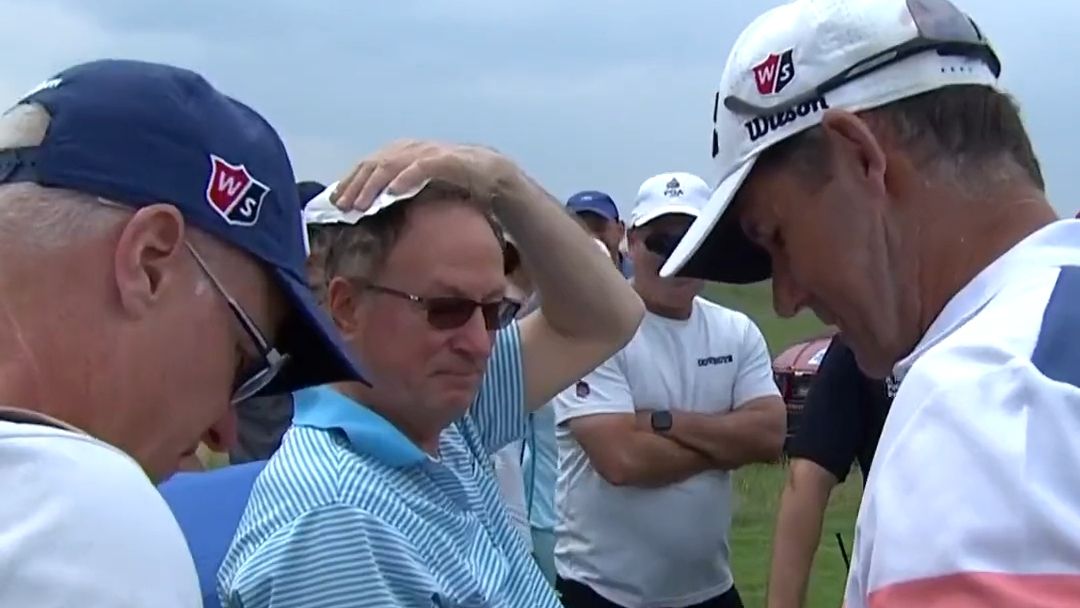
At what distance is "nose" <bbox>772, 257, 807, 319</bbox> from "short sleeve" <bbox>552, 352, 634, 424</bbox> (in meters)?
2.82

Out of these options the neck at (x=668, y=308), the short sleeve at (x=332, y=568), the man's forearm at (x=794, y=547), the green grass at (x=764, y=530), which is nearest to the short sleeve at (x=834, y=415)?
the man's forearm at (x=794, y=547)

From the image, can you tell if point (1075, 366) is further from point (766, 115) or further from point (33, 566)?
point (33, 566)

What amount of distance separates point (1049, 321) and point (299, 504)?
1.23 m

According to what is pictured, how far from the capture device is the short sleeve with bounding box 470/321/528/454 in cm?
318

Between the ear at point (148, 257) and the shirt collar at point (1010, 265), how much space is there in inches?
34.2

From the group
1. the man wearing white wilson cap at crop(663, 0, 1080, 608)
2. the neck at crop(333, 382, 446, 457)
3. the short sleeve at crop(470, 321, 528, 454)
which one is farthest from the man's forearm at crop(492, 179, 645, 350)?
the man wearing white wilson cap at crop(663, 0, 1080, 608)

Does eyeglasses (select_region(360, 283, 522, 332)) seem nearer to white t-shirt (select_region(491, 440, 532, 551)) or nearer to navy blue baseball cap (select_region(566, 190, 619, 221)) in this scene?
white t-shirt (select_region(491, 440, 532, 551))

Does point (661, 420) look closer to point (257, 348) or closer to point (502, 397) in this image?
point (502, 397)

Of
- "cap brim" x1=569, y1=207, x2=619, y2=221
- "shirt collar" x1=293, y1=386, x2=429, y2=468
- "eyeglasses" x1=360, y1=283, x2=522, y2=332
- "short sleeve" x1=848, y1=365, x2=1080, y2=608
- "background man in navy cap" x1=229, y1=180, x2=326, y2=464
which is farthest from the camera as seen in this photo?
"cap brim" x1=569, y1=207, x2=619, y2=221

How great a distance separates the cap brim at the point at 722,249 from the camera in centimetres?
217

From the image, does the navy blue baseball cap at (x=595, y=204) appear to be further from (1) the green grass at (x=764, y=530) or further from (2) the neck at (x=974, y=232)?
(2) the neck at (x=974, y=232)

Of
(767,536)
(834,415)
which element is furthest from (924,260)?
(767,536)

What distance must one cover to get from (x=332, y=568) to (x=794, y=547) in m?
2.95

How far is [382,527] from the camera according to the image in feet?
7.74
